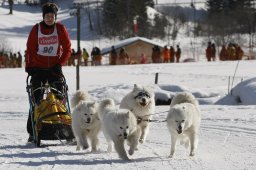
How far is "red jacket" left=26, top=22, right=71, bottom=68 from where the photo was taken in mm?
7184

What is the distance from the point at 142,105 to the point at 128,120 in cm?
147

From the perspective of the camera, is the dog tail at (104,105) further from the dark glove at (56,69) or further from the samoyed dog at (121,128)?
the dark glove at (56,69)

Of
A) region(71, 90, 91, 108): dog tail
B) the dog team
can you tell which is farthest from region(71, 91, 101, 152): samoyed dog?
region(71, 90, 91, 108): dog tail

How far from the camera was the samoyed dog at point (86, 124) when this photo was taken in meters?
6.50

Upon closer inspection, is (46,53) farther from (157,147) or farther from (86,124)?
(157,147)

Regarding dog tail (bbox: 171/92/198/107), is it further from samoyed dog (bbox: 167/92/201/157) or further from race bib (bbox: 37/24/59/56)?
race bib (bbox: 37/24/59/56)

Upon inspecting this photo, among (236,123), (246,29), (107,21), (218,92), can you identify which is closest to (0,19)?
(107,21)

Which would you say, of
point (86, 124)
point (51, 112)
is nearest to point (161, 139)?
point (86, 124)

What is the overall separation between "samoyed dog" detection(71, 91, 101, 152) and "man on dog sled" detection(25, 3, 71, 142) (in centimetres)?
79

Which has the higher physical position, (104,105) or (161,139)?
(104,105)

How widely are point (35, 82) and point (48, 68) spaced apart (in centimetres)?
26

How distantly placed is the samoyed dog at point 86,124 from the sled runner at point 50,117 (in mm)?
293

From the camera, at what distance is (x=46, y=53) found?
23.8 ft

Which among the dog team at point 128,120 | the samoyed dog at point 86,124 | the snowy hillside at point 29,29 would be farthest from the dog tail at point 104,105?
the snowy hillside at point 29,29
